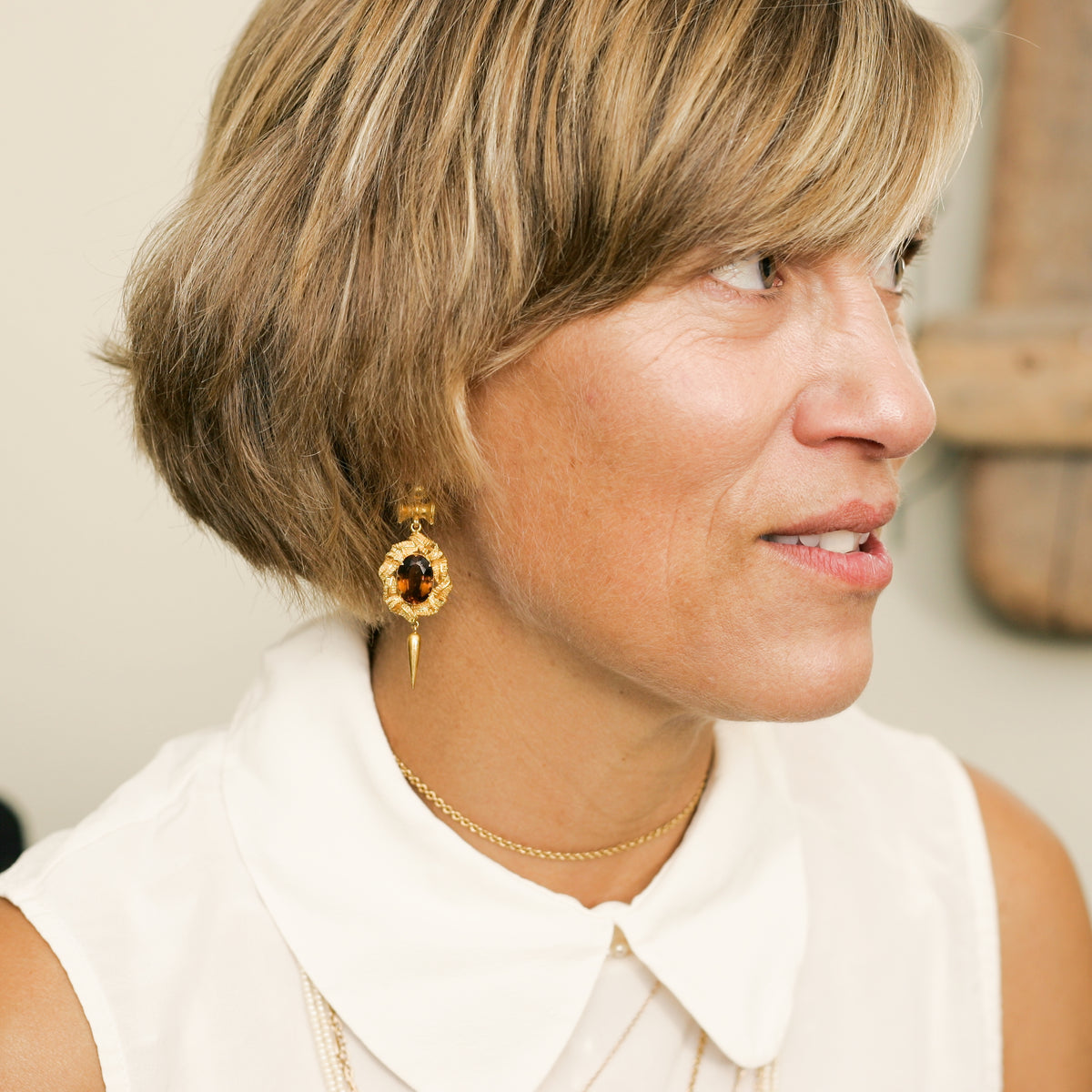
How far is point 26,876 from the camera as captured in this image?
0.95 meters

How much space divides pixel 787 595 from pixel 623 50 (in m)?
0.41

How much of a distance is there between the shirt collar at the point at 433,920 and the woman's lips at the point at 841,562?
0.32m

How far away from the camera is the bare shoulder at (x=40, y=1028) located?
87 centimetres

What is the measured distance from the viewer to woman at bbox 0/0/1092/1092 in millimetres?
855

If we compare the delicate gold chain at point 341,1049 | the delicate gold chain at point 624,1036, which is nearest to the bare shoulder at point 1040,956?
the delicate gold chain at point 624,1036

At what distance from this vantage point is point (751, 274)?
888mm

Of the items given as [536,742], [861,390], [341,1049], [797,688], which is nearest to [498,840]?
[536,742]

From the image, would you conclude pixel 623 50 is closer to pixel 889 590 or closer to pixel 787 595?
pixel 787 595

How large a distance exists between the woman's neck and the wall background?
56 cm

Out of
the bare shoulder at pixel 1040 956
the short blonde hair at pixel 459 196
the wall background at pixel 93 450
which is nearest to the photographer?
the short blonde hair at pixel 459 196

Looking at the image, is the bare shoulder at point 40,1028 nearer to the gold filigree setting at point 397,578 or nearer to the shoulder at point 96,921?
the shoulder at point 96,921

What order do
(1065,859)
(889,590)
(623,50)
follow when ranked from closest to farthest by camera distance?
(623,50)
(1065,859)
(889,590)

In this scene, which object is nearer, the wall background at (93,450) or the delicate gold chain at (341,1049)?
the delicate gold chain at (341,1049)

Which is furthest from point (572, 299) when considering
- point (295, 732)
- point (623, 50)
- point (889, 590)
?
point (889, 590)
